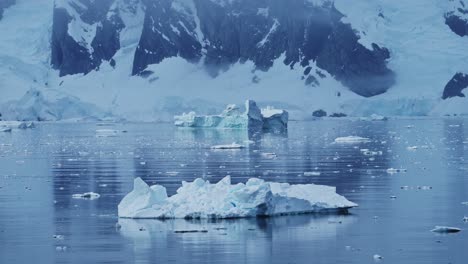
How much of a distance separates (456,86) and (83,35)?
4920cm

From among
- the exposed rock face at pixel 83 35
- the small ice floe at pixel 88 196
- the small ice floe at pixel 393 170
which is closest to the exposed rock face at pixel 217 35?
the exposed rock face at pixel 83 35

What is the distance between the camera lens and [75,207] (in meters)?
25.0

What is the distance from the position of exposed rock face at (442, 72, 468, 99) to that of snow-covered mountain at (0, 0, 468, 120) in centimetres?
14

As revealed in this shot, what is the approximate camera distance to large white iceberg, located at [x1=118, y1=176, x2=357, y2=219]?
22.0 meters

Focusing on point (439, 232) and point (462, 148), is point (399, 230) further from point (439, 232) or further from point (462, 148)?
point (462, 148)

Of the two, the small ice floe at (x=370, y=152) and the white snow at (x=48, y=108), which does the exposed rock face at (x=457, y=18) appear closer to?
the white snow at (x=48, y=108)

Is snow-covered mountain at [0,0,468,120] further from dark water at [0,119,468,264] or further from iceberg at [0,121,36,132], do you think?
dark water at [0,119,468,264]

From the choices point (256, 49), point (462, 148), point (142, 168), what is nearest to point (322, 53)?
point (256, 49)

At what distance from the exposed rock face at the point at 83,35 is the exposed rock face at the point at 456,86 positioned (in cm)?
4317

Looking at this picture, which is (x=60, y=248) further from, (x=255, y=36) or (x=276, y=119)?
(x=255, y=36)

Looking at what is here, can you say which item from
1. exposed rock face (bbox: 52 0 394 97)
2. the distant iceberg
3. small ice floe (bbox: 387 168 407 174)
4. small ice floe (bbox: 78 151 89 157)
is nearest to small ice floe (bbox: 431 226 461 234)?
small ice floe (bbox: 387 168 407 174)

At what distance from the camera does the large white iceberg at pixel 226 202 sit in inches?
865

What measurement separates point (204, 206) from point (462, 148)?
2773 cm

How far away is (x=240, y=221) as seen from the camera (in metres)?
21.7
